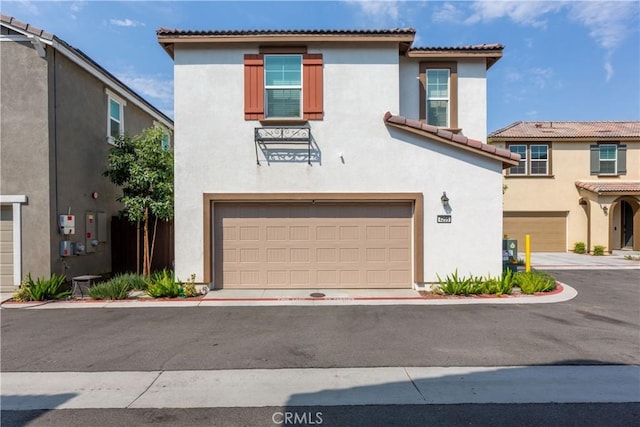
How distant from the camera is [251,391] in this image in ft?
14.2

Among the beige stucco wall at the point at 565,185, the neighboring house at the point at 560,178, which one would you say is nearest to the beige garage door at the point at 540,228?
the neighboring house at the point at 560,178

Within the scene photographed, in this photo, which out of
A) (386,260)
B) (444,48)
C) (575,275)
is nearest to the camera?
(386,260)

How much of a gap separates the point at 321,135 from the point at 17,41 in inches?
328

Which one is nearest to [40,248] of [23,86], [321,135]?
[23,86]

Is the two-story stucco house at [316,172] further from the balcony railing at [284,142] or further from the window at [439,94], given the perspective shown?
the window at [439,94]

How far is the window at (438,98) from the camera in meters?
11.4

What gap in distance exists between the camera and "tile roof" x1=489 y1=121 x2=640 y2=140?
64.0ft

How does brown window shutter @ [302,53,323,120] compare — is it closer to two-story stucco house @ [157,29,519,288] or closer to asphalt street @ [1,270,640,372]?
two-story stucco house @ [157,29,519,288]

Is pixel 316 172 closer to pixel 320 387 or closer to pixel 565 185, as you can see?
pixel 320 387

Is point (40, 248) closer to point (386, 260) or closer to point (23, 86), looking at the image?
point (23, 86)

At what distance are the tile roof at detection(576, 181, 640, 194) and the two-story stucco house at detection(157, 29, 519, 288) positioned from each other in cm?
1256

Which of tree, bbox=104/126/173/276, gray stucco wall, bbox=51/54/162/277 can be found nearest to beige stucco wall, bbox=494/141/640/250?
tree, bbox=104/126/173/276

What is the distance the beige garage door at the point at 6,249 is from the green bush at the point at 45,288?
70cm

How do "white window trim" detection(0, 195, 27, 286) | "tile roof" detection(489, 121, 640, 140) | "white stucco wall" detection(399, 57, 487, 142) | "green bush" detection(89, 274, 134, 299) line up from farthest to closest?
1. "tile roof" detection(489, 121, 640, 140)
2. "white stucco wall" detection(399, 57, 487, 142)
3. "white window trim" detection(0, 195, 27, 286)
4. "green bush" detection(89, 274, 134, 299)
